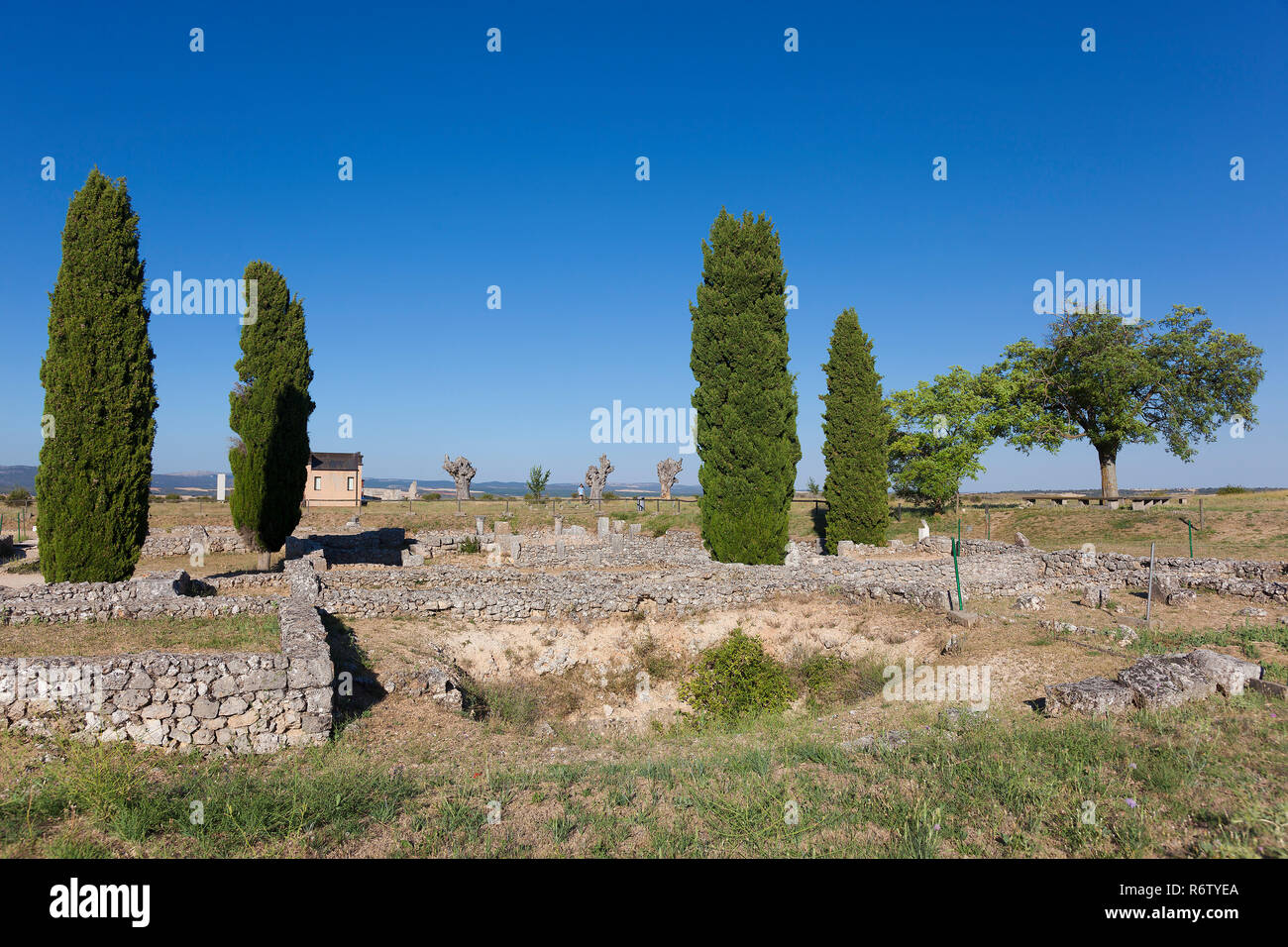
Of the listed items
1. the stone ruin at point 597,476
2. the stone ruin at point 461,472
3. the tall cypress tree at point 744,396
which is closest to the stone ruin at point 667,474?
the stone ruin at point 597,476

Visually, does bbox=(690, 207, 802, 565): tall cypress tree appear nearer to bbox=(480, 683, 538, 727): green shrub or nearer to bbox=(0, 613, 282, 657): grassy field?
bbox=(480, 683, 538, 727): green shrub

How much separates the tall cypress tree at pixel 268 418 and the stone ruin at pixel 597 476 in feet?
80.6

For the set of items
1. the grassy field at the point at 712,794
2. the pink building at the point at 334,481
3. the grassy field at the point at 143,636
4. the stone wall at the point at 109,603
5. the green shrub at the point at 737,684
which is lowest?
the green shrub at the point at 737,684

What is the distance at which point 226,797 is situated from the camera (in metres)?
5.90

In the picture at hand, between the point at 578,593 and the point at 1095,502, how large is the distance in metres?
33.6

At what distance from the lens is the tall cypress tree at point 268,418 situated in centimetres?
2391

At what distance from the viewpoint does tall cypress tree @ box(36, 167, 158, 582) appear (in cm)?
1482

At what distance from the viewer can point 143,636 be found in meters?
11.2

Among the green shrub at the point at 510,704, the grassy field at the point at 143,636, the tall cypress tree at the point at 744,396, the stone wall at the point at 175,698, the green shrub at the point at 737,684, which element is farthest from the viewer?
the tall cypress tree at the point at 744,396

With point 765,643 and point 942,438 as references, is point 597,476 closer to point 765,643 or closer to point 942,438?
point 942,438

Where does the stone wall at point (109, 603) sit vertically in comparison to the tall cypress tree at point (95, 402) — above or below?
below

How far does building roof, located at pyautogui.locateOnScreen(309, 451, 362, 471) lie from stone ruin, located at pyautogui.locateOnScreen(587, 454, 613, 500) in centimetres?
2393

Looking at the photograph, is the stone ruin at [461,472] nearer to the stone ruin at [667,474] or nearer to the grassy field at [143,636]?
the stone ruin at [667,474]

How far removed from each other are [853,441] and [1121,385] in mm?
19211
